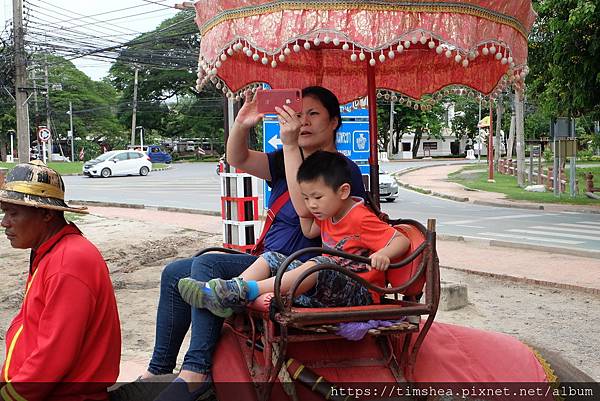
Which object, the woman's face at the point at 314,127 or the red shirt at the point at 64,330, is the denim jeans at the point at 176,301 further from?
the woman's face at the point at 314,127

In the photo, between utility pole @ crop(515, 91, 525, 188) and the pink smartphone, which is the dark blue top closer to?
the pink smartphone

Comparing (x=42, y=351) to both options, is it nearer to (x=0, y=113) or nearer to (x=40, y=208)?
(x=40, y=208)

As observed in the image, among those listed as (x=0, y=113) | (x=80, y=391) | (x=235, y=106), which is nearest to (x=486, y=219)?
(x=235, y=106)

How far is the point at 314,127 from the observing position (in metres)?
3.28

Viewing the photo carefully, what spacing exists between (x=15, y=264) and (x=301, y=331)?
8.22 metres

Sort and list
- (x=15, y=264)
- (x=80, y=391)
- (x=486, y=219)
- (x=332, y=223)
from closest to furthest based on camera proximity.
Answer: (x=80, y=391) → (x=332, y=223) → (x=15, y=264) → (x=486, y=219)

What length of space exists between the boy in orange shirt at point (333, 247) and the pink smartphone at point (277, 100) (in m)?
0.30

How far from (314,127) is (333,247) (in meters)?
0.64

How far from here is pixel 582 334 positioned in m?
6.21


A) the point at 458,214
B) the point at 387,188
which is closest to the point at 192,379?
the point at 458,214

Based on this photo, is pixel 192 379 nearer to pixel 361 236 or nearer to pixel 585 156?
pixel 361 236

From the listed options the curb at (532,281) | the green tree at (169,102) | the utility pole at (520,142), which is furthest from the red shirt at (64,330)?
the green tree at (169,102)

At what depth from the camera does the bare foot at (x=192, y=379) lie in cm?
269

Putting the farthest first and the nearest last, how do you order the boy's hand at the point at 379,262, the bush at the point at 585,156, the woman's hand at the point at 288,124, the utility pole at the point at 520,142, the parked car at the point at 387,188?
the bush at the point at 585,156, the utility pole at the point at 520,142, the parked car at the point at 387,188, the woman's hand at the point at 288,124, the boy's hand at the point at 379,262
